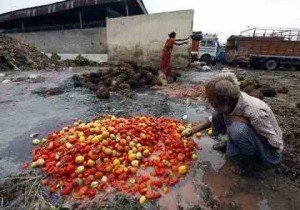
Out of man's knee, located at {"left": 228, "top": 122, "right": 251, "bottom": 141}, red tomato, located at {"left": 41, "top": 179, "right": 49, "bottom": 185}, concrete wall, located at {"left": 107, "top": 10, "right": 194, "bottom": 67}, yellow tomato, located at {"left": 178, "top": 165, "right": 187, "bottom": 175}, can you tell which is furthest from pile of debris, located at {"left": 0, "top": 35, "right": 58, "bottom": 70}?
man's knee, located at {"left": 228, "top": 122, "right": 251, "bottom": 141}

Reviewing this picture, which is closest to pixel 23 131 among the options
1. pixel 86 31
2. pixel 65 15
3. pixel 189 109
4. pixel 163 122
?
pixel 163 122

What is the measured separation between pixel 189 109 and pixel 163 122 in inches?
84.9

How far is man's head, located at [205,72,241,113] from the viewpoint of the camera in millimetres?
3053

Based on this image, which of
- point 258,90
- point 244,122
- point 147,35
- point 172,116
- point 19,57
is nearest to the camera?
point 244,122

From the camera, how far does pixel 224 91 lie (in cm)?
305

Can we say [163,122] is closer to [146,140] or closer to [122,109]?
[146,140]

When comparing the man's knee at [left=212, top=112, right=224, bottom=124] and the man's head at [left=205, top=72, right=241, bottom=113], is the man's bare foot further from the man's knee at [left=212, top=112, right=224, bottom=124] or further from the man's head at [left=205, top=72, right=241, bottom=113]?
the man's head at [left=205, top=72, right=241, bottom=113]

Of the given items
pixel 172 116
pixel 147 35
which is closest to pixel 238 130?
pixel 172 116

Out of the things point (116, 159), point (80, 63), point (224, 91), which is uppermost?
point (224, 91)

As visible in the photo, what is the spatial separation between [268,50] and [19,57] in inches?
678

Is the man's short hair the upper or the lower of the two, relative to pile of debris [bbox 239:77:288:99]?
upper

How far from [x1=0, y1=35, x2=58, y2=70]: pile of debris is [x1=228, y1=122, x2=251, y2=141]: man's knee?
15.4 m

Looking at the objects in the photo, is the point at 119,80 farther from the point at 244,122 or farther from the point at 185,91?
the point at 244,122

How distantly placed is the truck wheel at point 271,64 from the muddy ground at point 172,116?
42.4 feet
